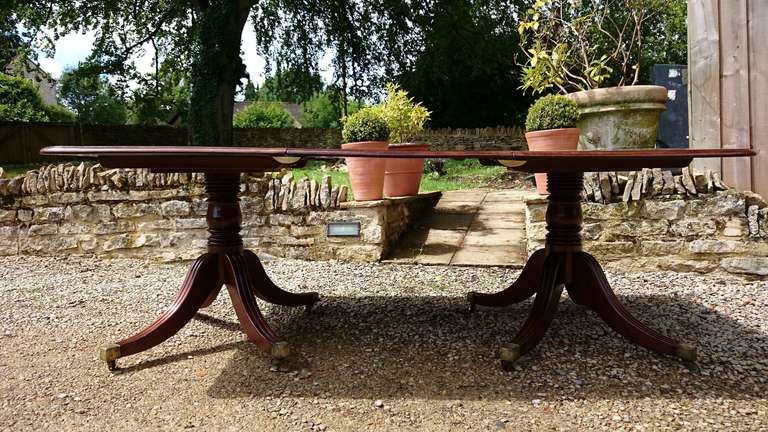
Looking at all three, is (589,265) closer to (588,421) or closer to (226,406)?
(588,421)

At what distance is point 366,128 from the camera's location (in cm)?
425

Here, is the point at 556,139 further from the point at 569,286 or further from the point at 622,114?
the point at 569,286

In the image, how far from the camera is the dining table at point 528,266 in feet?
5.97

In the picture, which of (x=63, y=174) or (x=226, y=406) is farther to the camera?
(x=63, y=174)

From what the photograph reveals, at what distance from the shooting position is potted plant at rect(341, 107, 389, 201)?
4.25m

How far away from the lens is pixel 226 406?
5.97 ft

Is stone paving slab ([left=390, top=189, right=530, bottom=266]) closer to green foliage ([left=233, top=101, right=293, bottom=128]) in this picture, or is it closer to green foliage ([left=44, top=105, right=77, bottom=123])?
green foliage ([left=233, top=101, right=293, bottom=128])

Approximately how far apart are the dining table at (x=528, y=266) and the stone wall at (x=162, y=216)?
166 cm

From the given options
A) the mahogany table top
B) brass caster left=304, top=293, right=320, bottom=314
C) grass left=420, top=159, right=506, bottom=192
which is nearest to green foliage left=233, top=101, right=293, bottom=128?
grass left=420, top=159, right=506, bottom=192


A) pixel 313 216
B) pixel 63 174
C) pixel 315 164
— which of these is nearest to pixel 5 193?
pixel 63 174

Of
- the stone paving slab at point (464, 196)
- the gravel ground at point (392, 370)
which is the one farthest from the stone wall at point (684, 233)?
the stone paving slab at point (464, 196)

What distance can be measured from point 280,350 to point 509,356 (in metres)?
0.91

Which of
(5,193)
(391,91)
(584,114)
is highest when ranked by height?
(391,91)

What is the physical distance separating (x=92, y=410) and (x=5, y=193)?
3.80 meters
